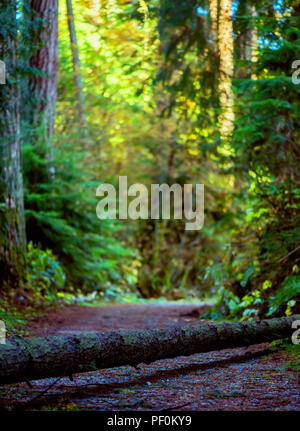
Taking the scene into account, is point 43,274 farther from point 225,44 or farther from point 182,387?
point 182,387

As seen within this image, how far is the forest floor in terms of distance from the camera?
2.64 metres

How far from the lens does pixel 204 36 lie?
7984 mm

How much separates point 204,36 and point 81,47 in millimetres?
2880

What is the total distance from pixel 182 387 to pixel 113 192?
12.2 meters

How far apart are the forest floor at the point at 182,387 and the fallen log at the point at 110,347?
0.13 meters

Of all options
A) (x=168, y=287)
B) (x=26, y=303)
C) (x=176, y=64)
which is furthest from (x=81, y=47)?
(x=168, y=287)

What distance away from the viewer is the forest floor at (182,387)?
264 cm

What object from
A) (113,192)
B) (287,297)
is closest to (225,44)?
(287,297)

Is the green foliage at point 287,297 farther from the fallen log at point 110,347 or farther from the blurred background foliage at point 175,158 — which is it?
the fallen log at point 110,347

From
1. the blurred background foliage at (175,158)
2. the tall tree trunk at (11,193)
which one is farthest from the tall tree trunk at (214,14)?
the tall tree trunk at (11,193)

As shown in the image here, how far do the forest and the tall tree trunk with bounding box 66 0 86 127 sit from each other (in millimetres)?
48

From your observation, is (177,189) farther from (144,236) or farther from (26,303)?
(26,303)

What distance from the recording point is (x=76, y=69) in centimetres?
1069

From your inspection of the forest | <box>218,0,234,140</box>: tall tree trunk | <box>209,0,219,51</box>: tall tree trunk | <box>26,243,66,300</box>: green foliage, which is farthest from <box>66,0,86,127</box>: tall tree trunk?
<box>26,243,66,300</box>: green foliage
